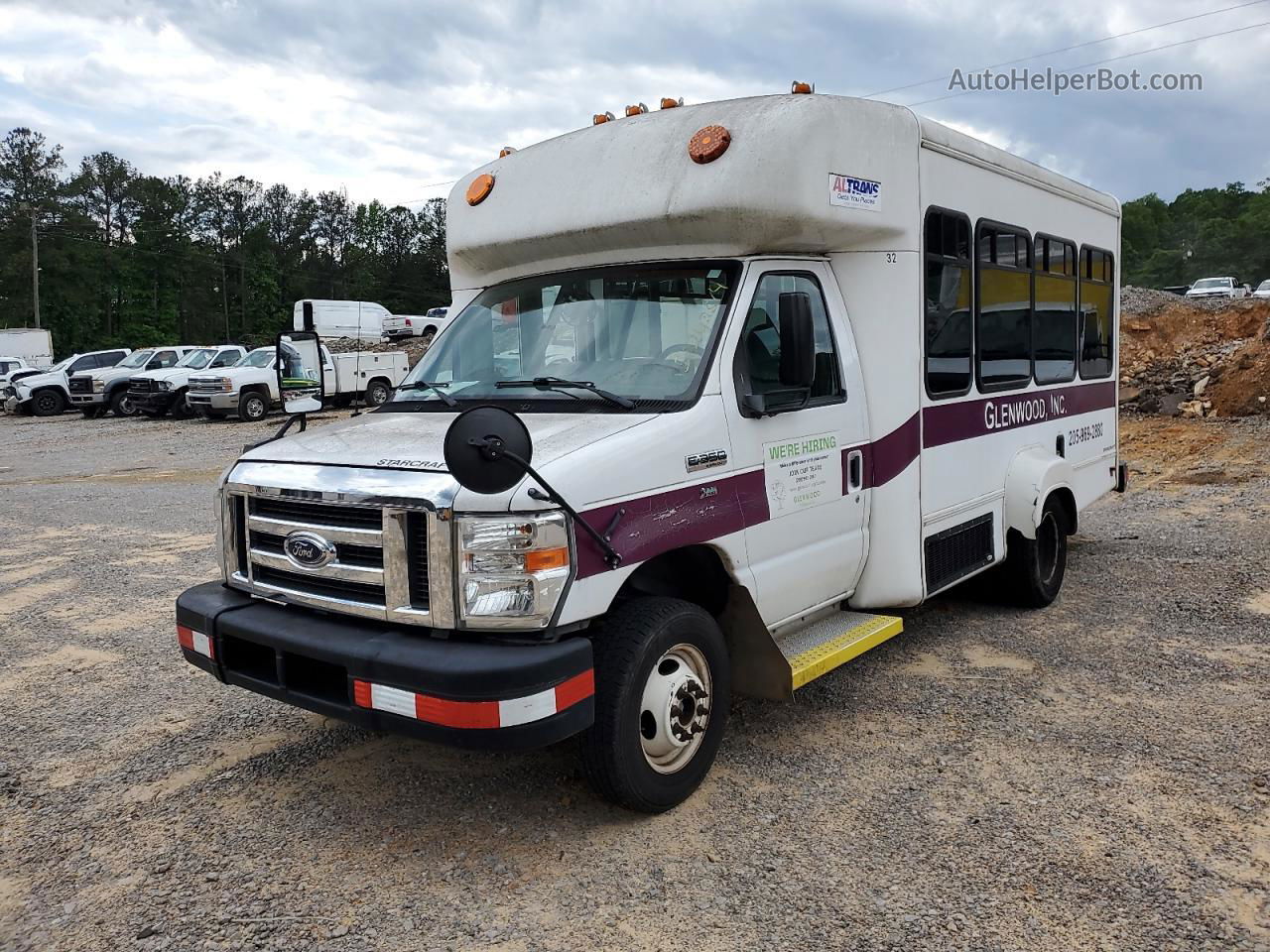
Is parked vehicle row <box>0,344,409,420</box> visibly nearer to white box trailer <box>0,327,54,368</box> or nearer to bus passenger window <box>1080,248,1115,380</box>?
white box trailer <box>0,327,54,368</box>

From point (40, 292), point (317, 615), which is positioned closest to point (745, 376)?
point (317, 615)

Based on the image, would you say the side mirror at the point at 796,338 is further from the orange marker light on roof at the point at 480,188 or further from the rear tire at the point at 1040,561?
the rear tire at the point at 1040,561

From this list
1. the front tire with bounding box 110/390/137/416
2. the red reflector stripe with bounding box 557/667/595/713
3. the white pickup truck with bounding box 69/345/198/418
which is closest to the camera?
the red reflector stripe with bounding box 557/667/595/713

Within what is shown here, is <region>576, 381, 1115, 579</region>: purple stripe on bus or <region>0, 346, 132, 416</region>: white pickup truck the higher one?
<region>0, 346, 132, 416</region>: white pickup truck

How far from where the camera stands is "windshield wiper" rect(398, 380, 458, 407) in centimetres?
457

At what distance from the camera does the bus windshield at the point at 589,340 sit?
13.9 ft

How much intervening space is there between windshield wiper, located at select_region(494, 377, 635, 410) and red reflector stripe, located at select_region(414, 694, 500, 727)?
1358 millimetres

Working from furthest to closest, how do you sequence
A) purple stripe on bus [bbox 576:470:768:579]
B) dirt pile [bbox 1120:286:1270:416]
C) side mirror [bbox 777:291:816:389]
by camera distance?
dirt pile [bbox 1120:286:1270:416] → side mirror [bbox 777:291:816:389] → purple stripe on bus [bbox 576:470:768:579]

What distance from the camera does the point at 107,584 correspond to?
27.2 feet

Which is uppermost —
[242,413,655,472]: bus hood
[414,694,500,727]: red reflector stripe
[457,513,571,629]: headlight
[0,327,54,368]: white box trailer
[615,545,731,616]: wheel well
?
[0,327,54,368]: white box trailer

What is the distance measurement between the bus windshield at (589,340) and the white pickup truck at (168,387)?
23.3 metres

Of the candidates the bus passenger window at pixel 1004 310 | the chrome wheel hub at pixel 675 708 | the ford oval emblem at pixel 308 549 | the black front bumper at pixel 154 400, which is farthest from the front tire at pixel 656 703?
the black front bumper at pixel 154 400

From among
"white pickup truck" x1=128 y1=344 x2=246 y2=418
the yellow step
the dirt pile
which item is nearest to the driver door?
the yellow step

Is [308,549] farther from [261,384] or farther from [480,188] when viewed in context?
[261,384]
